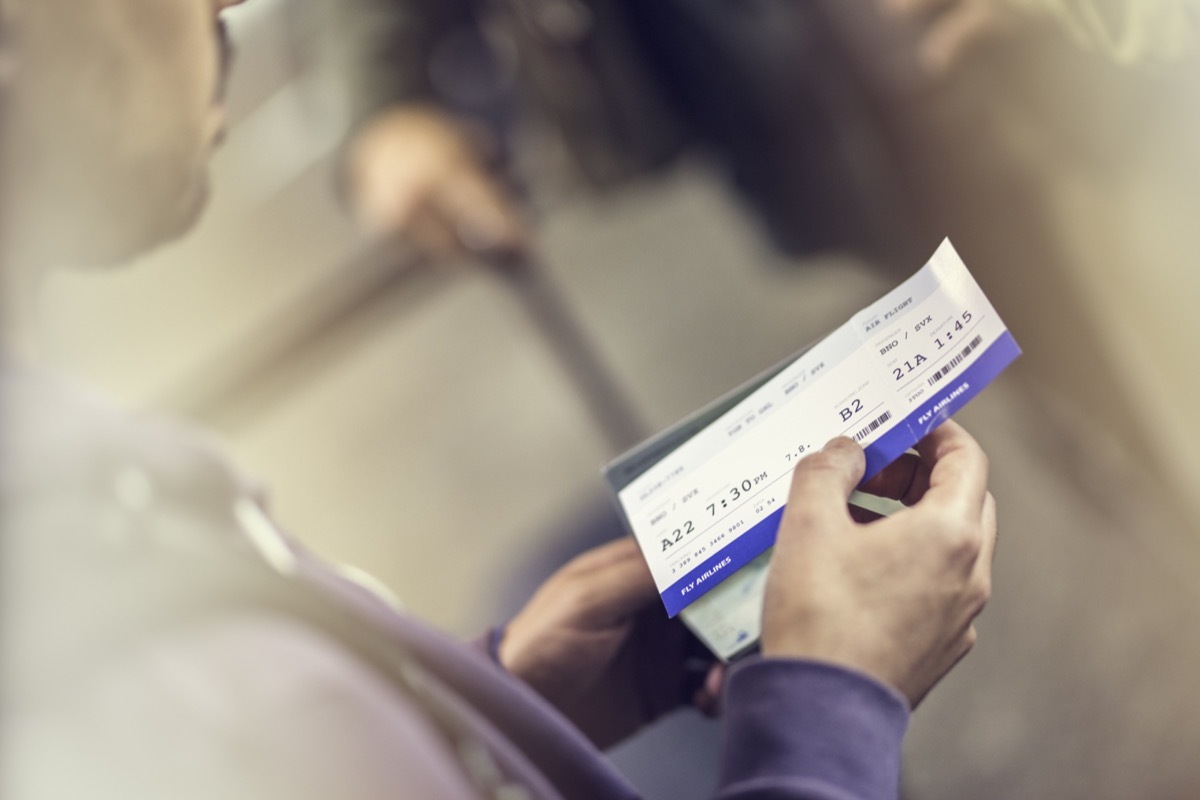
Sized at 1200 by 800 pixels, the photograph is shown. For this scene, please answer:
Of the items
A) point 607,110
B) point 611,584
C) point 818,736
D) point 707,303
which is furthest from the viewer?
point 607,110

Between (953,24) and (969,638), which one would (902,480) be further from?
(953,24)

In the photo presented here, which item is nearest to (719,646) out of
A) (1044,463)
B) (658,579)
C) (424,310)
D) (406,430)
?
(658,579)

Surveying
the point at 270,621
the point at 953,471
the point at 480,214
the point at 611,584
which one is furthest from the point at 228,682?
the point at 480,214

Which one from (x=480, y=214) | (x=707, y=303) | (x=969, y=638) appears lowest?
(x=969, y=638)

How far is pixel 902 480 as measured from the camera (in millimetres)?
298

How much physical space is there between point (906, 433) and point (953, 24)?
0.84 feet

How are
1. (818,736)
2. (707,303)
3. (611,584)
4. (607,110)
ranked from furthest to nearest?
(607,110)
(707,303)
(611,584)
(818,736)

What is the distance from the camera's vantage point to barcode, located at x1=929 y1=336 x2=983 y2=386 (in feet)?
0.93

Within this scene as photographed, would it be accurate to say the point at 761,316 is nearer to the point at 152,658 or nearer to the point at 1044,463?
the point at 1044,463

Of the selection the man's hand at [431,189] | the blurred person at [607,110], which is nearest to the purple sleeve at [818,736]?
the blurred person at [607,110]

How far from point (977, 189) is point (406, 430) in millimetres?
388

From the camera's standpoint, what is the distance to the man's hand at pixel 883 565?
282 mm

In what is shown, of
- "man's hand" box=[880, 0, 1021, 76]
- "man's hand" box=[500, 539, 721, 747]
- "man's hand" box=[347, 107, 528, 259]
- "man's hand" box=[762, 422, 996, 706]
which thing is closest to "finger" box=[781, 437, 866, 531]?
"man's hand" box=[762, 422, 996, 706]

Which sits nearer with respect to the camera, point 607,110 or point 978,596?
point 978,596
